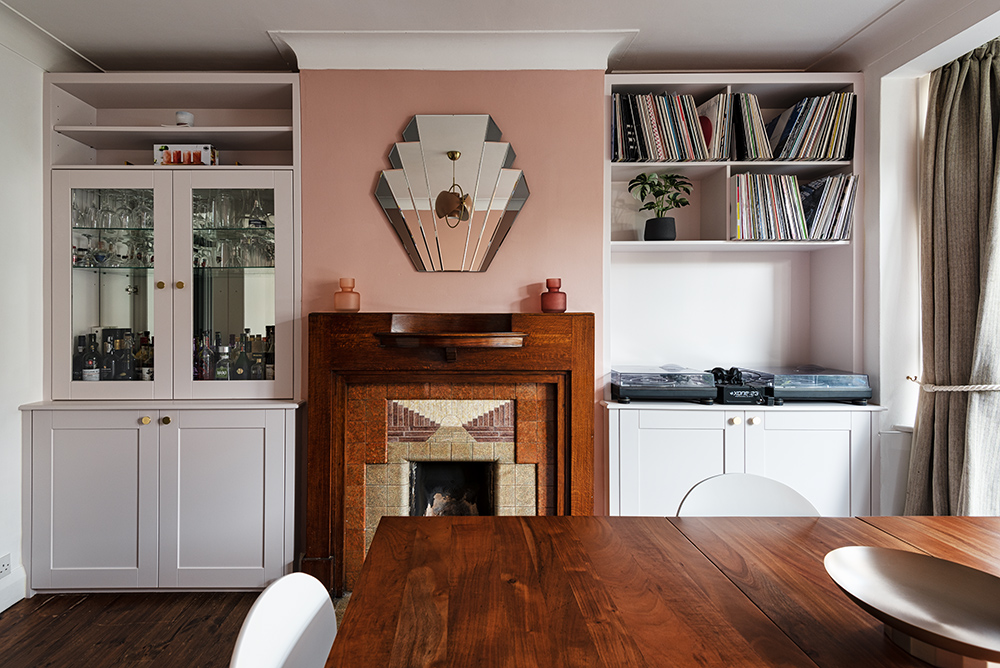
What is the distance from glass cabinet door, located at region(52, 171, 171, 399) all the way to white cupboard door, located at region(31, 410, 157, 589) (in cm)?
18

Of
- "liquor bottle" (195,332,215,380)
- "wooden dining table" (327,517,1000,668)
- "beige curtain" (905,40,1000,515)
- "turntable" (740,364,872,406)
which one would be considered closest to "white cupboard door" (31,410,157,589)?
"liquor bottle" (195,332,215,380)

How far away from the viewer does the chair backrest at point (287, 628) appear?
0.83 metres

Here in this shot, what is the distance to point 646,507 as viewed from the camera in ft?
8.48

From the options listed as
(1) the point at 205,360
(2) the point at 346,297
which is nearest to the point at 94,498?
(1) the point at 205,360

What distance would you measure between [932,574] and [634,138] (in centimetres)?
222

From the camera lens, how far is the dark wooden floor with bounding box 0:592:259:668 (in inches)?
82.6

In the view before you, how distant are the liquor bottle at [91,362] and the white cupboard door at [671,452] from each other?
2.51 metres

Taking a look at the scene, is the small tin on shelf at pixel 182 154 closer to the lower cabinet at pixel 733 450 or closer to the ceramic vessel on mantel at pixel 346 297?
the ceramic vessel on mantel at pixel 346 297

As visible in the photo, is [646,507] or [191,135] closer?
[646,507]

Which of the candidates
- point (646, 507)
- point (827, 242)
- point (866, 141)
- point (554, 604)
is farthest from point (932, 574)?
point (866, 141)

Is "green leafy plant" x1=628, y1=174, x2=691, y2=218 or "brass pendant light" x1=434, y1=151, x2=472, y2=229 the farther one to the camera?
"green leafy plant" x1=628, y1=174, x2=691, y2=218

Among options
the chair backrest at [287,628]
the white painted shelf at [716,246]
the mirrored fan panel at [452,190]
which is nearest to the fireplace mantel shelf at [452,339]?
the mirrored fan panel at [452,190]

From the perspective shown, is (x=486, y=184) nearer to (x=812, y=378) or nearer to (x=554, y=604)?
(x=812, y=378)

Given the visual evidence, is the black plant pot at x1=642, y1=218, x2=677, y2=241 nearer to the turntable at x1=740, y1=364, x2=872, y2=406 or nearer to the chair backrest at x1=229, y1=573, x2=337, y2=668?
the turntable at x1=740, y1=364, x2=872, y2=406
